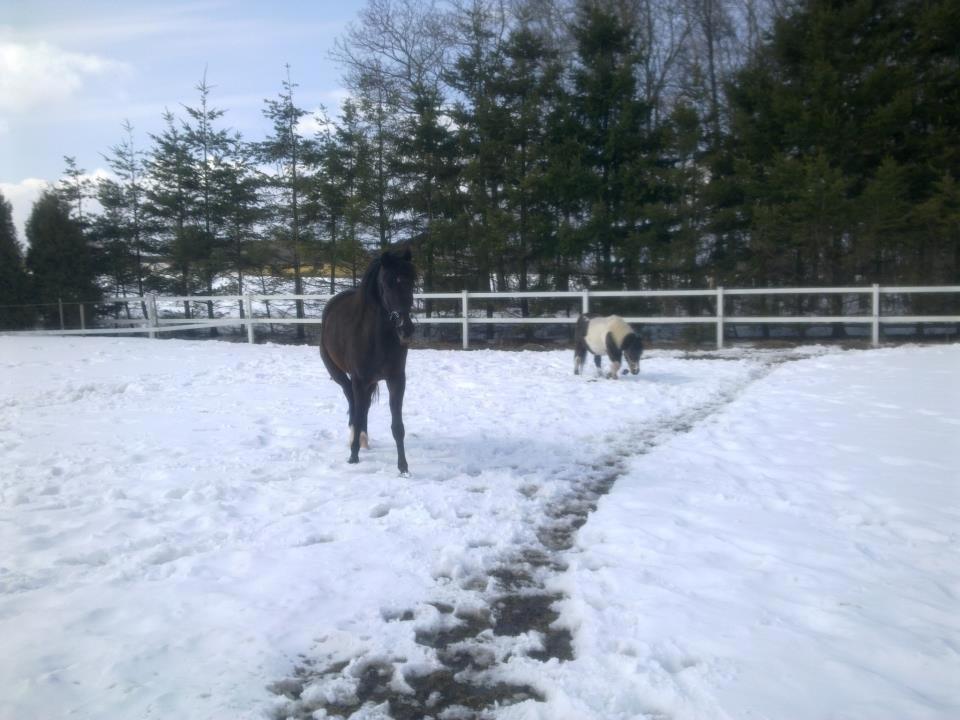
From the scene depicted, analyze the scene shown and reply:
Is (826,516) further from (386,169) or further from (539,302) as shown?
(386,169)

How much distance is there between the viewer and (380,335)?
5.00 metres

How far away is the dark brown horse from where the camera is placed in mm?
4684

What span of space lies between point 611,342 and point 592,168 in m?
10.7

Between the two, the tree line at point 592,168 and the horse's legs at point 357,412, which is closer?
the horse's legs at point 357,412

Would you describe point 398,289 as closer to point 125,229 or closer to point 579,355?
point 579,355

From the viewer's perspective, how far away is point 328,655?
7.97 ft

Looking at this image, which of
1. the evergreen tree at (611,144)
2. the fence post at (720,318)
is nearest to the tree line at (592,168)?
the evergreen tree at (611,144)

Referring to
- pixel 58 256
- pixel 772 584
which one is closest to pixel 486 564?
pixel 772 584

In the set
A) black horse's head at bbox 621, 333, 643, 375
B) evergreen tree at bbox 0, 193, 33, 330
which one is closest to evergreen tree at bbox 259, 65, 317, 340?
evergreen tree at bbox 0, 193, 33, 330

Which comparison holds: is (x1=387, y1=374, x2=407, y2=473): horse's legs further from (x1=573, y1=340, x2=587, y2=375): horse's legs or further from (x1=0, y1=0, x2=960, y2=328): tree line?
(x1=0, y1=0, x2=960, y2=328): tree line

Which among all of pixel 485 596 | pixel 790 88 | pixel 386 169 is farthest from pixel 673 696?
pixel 386 169

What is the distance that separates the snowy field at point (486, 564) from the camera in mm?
2178

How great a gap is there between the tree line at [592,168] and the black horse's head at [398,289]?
11.1 m

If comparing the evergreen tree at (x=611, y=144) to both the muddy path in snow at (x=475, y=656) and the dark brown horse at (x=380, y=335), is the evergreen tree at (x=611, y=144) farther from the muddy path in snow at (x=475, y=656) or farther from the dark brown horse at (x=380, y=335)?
the muddy path in snow at (x=475, y=656)
